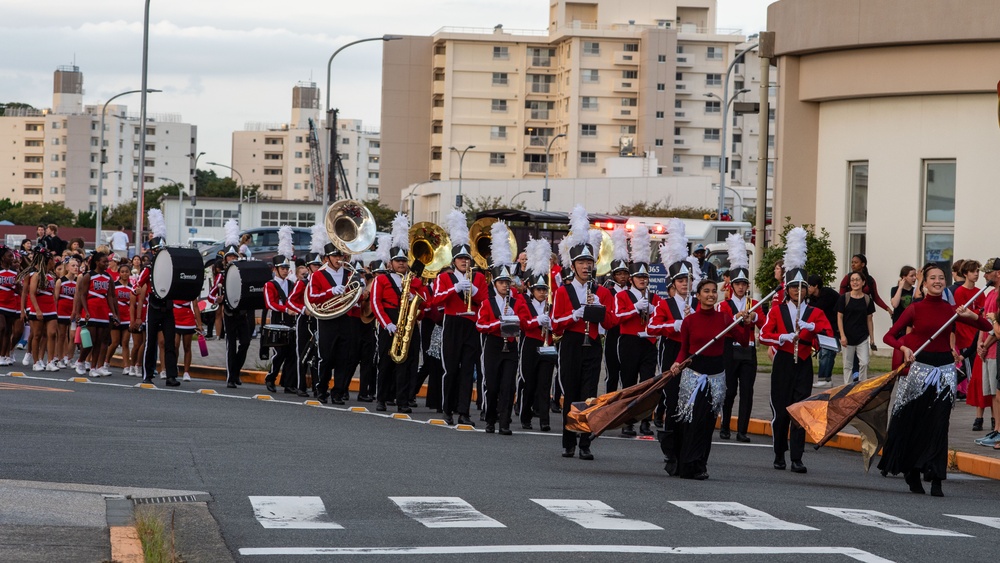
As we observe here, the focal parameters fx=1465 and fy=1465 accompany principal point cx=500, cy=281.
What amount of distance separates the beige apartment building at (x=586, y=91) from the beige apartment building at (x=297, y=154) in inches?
2170

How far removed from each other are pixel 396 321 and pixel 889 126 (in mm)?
13534

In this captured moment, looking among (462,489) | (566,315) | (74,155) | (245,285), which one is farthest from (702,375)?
(74,155)

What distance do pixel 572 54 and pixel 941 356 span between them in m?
100

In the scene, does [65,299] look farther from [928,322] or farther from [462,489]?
[928,322]

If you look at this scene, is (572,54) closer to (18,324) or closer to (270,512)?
(18,324)

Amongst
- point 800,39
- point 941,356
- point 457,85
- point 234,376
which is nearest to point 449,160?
point 457,85

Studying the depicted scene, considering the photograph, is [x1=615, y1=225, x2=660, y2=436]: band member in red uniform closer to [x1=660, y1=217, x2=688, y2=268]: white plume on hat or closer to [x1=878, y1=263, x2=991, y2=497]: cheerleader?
[x1=660, y1=217, x2=688, y2=268]: white plume on hat

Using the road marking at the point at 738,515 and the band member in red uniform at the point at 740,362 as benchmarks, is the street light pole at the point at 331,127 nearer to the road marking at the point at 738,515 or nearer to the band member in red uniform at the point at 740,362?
the band member in red uniform at the point at 740,362

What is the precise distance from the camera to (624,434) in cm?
1739

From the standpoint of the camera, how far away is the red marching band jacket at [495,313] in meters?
16.5

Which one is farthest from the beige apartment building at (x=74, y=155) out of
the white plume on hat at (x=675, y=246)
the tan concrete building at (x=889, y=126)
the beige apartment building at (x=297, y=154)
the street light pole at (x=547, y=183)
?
the white plume on hat at (x=675, y=246)

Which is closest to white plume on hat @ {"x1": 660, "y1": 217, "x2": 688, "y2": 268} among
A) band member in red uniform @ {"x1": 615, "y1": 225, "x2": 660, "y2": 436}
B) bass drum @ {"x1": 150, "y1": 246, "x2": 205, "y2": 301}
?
band member in red uniform @ {"x1": 615, "y1": 225, "x2": 660, "y2": 436}

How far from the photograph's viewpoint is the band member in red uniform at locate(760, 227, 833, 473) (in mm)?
14555

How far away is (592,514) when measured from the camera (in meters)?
10.4
